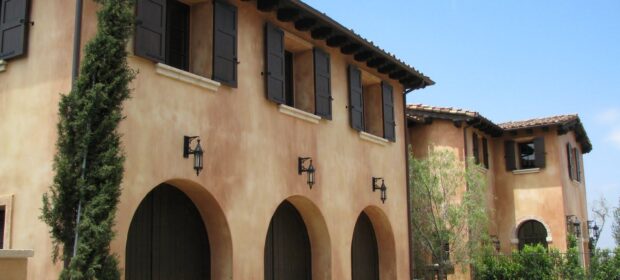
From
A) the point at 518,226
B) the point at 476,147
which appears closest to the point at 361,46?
the point at 476,147

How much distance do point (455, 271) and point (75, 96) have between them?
51.7 ft

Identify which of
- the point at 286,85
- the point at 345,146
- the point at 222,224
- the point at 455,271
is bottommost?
the point at 455,271

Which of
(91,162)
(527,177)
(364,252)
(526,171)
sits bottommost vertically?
(364,252)

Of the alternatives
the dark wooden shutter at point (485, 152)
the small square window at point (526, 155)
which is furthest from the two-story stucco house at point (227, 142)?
the small square window at point (526, 155)

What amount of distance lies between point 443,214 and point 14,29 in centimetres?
1364

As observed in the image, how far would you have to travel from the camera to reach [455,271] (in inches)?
835

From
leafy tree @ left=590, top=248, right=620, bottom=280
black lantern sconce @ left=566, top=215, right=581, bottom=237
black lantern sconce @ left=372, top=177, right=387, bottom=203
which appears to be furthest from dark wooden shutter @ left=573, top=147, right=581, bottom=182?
black lantern sconce @ left=372, top=177, right=387, bottom=203

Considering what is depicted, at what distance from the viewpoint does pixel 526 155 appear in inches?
1032

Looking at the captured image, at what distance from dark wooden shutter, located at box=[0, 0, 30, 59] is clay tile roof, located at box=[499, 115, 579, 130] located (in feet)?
63.8

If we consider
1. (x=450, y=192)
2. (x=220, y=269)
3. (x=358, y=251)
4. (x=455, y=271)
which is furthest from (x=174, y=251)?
(x=455, y=271)

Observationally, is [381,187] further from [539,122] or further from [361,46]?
[539,122]

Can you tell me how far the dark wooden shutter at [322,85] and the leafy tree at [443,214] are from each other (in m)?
5.89

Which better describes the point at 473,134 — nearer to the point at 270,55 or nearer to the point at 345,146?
the point at 345,146

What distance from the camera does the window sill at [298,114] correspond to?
43.1 feet
